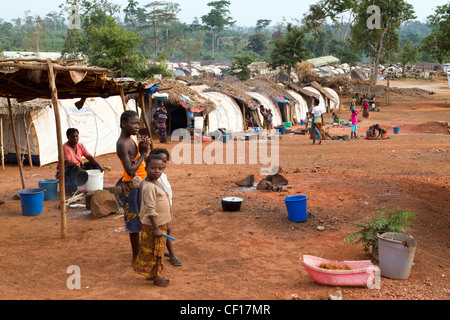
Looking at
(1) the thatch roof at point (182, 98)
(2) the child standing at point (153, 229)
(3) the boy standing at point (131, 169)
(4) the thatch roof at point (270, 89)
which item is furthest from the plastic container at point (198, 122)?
(2) the child standing at point (153, 229)

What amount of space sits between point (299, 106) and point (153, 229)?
2375 centimetres

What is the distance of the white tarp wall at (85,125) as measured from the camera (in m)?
11.8

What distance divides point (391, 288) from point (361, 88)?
35.4m

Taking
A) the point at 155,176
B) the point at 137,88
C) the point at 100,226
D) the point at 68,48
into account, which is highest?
the point at 68,48

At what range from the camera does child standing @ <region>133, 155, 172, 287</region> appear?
395cm

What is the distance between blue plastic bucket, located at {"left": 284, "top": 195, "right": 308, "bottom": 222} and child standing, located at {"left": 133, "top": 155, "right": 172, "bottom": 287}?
255 cm

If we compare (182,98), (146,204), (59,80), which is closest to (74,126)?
(182,98)

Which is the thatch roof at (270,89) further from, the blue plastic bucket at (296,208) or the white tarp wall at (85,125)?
the blue plastic bucket at (296,208)

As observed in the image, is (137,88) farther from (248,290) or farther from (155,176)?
(248,290)

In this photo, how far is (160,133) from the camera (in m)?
16.7

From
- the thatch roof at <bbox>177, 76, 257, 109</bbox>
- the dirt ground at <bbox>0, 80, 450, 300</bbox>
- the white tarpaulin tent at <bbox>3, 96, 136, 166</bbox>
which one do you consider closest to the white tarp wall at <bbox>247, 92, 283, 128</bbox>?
the thatch roof at <bbox>177, 76, 257, 109</bbox>

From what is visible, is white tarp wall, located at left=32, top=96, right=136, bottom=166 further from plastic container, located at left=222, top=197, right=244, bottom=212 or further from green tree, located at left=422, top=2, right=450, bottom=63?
green tree, located at left=422, top=2, right=450, bottom=63

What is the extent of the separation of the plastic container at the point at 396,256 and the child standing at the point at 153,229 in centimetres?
209

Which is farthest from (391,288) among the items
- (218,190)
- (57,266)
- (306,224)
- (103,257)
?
(218,190)
